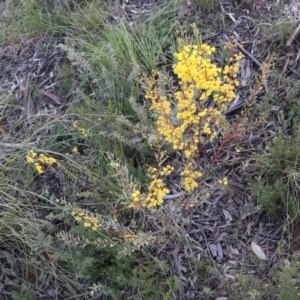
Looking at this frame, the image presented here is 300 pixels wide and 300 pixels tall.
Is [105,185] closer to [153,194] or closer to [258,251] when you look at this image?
[153,194]

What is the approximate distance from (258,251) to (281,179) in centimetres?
43

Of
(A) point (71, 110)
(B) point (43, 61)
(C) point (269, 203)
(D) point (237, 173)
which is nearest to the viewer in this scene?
(C) point (269, 203)

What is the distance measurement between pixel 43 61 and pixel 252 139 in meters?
1.76

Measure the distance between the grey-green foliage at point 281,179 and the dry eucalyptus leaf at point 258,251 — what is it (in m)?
0.21

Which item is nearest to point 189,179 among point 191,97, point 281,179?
point 191,97

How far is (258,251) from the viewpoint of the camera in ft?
9.14

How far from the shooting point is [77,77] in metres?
3.59

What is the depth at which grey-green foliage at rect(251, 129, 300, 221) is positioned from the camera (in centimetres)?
276

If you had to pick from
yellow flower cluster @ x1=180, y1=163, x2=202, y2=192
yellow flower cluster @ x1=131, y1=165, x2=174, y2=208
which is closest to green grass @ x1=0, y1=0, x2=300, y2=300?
yellow flower cluster @ x1=131, y1=165, x2=174, y2=208

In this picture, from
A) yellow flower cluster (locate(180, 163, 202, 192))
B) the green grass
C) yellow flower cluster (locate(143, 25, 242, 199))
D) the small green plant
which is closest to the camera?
yellow flower cluster (locate(143, 25, 242, 199))

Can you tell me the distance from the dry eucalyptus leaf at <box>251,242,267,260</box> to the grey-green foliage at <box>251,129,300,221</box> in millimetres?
212

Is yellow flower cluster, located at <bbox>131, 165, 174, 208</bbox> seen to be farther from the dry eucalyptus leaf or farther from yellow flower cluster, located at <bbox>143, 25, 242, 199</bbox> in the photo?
the dry eucalyptus leaf

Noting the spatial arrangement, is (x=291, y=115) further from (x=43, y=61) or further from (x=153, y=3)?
(x=43, y=61)

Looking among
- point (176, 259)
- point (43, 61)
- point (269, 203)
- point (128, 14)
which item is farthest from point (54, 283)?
point (128, 14)
